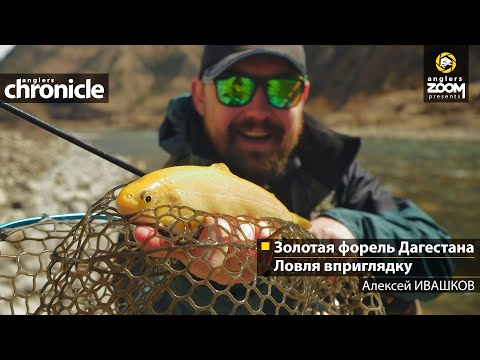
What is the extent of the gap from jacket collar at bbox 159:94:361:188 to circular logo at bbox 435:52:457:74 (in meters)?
0.38

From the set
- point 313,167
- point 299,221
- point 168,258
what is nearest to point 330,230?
point 299,221

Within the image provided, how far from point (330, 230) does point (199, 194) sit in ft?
1.44

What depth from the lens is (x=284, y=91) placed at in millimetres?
1225

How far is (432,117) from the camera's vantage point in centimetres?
921

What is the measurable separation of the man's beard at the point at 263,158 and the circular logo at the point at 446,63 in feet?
1.54

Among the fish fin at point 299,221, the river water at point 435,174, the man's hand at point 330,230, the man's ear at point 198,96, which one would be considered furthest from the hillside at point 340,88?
the fish fin at point 299,221

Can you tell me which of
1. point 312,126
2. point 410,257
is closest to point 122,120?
point 312,126

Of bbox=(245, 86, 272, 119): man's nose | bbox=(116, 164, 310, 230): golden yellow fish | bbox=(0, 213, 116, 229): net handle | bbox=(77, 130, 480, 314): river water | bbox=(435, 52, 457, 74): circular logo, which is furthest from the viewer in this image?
bbox=(77, 130, 480, 314): river water

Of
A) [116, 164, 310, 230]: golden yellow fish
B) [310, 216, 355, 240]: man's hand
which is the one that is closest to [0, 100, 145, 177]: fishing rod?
[116, 164, 310, 230]: golden yellow fish

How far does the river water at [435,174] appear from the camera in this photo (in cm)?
237

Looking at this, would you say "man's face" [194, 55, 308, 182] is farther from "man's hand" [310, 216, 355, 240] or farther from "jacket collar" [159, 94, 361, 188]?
"man's hand" [310, 216, 355, 240]

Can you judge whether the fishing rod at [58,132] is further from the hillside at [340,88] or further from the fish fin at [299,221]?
the hillside at [340,88]

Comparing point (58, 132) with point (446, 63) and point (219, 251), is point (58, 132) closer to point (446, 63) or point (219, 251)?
point (219, 251)

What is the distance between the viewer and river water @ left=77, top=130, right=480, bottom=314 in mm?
2365
